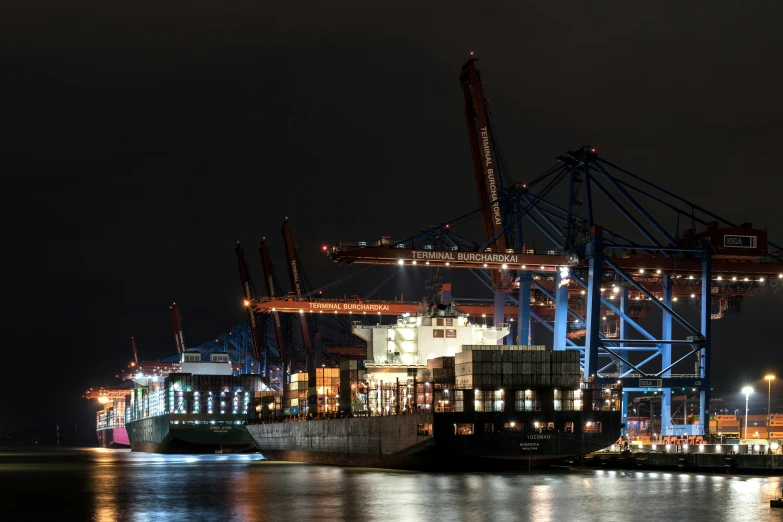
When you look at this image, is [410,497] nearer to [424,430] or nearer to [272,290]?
[424,430]

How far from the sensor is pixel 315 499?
4366 cm

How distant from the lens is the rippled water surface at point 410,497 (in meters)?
36.5

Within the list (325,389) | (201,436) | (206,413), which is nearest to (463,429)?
(325,389)

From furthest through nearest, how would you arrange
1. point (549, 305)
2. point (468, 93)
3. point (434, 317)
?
point (549, 305)
point (468, 93)
point (434, 317)

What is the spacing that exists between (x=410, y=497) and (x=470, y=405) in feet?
38.0

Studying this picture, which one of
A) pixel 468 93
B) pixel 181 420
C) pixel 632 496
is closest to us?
pixel 632 496

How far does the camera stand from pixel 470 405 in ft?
176

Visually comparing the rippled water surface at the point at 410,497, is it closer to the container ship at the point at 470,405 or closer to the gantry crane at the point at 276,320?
the container ship at the point at 470,405

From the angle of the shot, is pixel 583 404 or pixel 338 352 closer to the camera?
pixel 583 404

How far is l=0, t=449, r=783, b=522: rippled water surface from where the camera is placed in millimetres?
36500

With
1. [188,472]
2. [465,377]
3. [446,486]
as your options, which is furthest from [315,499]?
[188,472]

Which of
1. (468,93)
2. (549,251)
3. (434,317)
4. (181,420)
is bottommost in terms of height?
(181,420)

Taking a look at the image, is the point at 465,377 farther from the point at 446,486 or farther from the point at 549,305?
the point at 549,305

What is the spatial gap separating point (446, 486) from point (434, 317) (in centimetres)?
1952
